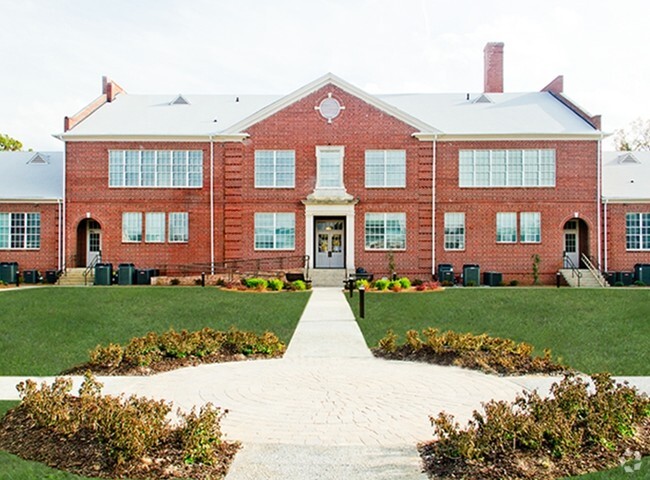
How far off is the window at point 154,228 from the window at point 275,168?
5569 mm

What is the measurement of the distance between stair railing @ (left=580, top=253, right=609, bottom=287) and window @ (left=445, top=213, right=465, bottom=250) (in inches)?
260

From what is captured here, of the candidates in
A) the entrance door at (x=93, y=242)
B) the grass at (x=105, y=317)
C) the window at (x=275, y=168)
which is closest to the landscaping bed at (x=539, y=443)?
the grass at (x=105, y=317)

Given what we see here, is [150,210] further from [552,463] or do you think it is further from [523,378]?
[552,463]

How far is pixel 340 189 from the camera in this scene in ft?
105

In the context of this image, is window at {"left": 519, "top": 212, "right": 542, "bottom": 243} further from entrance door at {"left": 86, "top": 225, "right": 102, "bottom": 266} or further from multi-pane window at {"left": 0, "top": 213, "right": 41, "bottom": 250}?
multi-pane window at {"left": 0, "top": 213, "right": 41, "bottom": 250}

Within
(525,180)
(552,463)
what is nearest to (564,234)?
(525,180)

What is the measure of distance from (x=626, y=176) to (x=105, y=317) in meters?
30.1

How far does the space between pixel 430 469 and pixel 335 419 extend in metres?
1.91

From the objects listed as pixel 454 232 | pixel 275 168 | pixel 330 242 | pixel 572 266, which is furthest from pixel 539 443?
pixel 572 266

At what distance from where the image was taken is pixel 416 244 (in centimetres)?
3198

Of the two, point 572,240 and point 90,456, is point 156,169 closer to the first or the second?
point 572,240

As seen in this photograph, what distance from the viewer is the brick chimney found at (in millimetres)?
37969

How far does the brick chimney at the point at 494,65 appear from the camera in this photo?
38.0 m

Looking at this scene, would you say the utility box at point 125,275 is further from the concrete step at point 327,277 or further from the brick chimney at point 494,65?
the brick chimney at point 494,65
